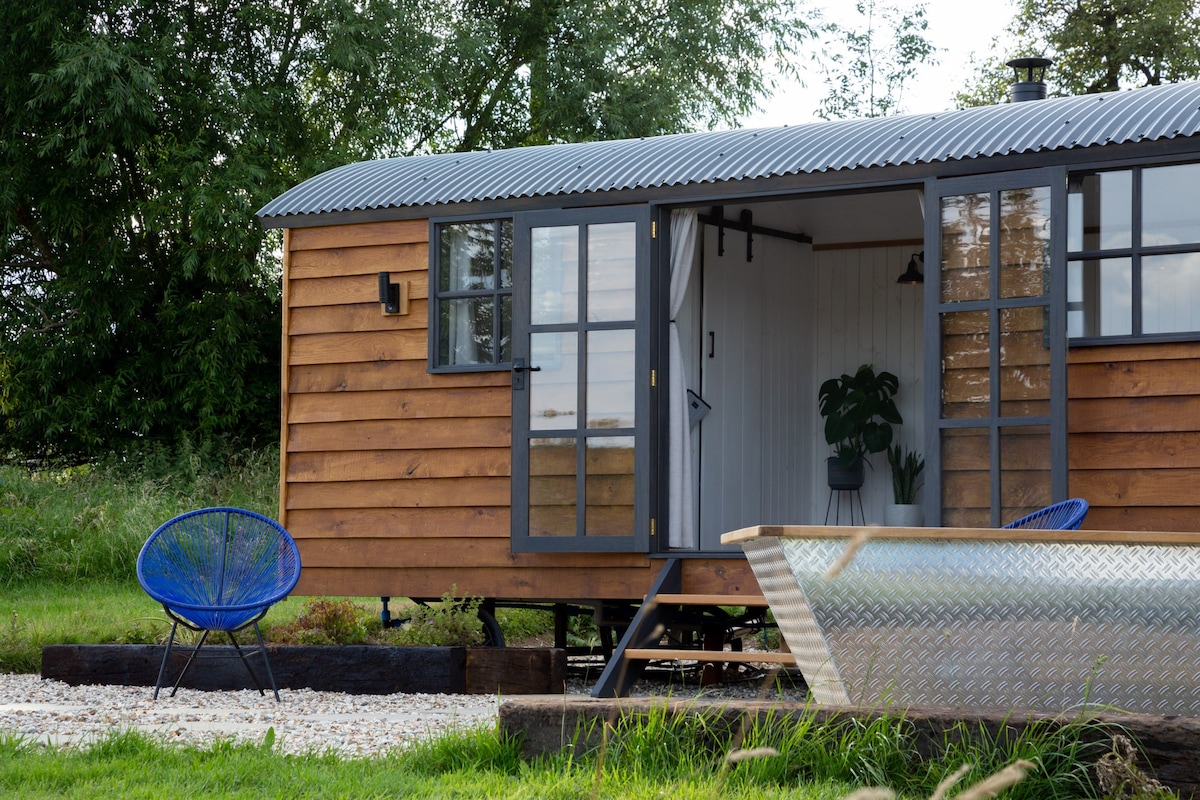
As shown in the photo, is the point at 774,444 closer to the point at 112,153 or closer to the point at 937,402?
the point at 937,402

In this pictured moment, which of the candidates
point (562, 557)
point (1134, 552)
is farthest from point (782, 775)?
point (562, 557)

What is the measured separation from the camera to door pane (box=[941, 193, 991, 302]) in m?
5.80

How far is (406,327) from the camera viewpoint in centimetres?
707

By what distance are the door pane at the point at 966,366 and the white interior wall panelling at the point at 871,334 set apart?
2.47 metres

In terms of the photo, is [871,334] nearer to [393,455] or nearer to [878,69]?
[393,455]

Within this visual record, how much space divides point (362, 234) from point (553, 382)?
1.42 m

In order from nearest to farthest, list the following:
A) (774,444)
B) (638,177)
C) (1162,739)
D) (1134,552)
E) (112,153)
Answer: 1. (1162,739)
2. (1134,552)
3. (638,177)
4. (774,444)
5. (112,153)

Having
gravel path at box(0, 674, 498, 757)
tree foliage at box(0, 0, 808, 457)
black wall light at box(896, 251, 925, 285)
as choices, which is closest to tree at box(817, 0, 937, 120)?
tree foliage at box(0, 0, 808, 457)

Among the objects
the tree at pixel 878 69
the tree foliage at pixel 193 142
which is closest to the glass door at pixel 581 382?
the tree foliage at pixel 193 142

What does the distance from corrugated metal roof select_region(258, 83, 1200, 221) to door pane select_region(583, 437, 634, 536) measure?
123 cm

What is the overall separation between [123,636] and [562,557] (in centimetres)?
246

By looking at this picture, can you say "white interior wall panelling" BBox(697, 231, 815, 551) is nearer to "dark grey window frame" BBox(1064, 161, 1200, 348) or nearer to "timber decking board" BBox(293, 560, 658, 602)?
"timber decking board" BBox(293, 560, 658, 602)

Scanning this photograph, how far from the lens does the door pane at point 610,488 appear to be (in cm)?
638

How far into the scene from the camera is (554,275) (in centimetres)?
662
